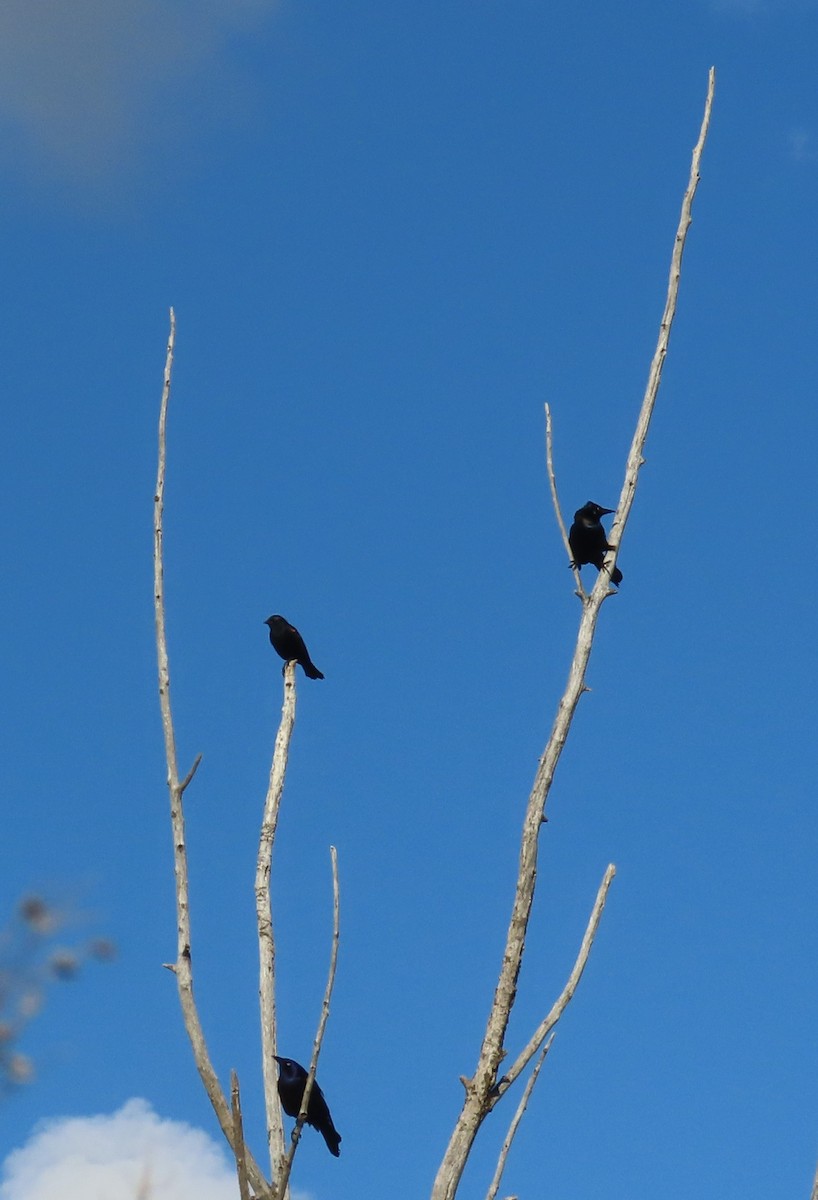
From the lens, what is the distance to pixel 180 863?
142 inches

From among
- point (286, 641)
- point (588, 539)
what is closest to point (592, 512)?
point (588, 539)

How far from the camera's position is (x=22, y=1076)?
2.07m

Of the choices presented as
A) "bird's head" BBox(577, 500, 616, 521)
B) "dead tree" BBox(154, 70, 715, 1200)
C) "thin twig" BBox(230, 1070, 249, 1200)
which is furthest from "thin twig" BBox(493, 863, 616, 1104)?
"bird's head" BBox(577, 500, 616, 521)

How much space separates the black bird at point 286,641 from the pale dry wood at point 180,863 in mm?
6145

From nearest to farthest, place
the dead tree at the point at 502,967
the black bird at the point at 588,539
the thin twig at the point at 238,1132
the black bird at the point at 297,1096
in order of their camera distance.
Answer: the thin twig at the point at 238,1132, the dead tree at the point at 502,967, the black bird at the point at 297,1096, the black bird at the point at 588,539

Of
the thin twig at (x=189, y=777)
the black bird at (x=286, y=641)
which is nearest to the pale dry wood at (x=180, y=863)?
the thin twig at (x=189, y=777)

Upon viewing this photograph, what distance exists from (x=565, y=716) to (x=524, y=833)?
1.26ft

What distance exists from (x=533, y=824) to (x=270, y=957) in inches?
42.4

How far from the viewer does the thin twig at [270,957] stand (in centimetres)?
375

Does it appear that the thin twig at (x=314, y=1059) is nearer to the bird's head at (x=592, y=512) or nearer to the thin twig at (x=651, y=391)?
the thin twig at (x=651, y=391)

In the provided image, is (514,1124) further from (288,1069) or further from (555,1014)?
(288,1069)

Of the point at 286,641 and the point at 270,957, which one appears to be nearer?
the point at 270,957

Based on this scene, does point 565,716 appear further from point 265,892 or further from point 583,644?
point 265,892

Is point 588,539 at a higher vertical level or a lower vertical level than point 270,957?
higher
